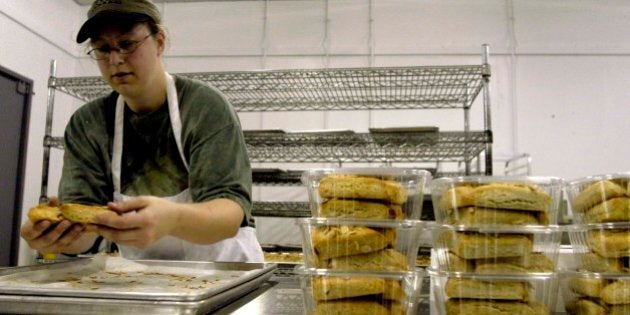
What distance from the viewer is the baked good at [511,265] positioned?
592 mm

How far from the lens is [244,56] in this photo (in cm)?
391

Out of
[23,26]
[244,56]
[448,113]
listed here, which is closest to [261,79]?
[244,56]

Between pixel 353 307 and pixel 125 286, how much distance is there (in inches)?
18.2

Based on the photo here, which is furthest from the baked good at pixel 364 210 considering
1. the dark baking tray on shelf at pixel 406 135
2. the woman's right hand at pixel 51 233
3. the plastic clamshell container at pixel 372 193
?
the dark baking tray on shelf at pixel 406 135

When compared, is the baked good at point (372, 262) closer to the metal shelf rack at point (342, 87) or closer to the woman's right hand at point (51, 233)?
the woman's right hand at point (51, 233)

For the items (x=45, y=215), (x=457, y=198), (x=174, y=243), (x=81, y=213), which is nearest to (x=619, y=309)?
(x=457, y=198)

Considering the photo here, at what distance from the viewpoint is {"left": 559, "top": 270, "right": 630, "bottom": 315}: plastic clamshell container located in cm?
58

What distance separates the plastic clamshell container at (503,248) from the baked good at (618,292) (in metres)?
0.07

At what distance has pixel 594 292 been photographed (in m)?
0.61

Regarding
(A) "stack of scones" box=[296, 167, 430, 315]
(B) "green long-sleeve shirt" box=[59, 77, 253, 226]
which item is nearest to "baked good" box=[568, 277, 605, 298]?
(A) "stack of scones" box=[296, 167, 430, 315]

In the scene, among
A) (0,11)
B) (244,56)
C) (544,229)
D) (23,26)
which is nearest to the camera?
(544,229)

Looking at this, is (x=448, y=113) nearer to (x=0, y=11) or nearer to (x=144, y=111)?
(x=144, y=111)

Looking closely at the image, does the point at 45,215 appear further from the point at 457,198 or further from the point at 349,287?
the point at 457,198

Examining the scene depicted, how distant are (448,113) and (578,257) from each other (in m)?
3.11
